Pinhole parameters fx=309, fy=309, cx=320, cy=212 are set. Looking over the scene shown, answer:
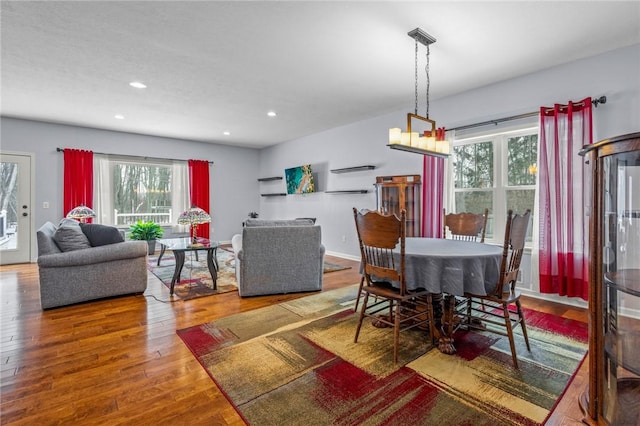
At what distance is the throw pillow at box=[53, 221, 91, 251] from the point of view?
325 cm

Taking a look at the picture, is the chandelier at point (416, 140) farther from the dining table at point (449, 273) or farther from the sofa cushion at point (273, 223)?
the sofa cushion at point (273, 223)

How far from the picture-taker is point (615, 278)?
141 centimetres

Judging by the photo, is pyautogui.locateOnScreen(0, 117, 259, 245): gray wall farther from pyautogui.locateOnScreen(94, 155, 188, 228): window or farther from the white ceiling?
the white ceiling

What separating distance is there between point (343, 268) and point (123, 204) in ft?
16.6

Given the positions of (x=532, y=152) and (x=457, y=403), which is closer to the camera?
(x=457, y=403)

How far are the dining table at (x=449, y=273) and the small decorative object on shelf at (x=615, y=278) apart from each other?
2.26 feet

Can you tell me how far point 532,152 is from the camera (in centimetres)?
375

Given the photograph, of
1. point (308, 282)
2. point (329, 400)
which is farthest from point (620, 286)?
point (308, 282)

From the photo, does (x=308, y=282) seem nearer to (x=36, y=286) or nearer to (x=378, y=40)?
(x=378, y=40)

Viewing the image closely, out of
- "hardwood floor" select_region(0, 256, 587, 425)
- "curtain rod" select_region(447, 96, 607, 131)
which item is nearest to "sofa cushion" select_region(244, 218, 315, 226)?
"hardwood floor" select_region(0, 256, 587, 425)

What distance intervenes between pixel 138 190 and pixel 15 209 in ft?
6.59

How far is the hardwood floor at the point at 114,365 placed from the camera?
5.27ft

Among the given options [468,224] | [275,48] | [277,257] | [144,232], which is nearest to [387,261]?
[468,224]

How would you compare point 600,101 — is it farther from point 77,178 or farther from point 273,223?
point 77,178
